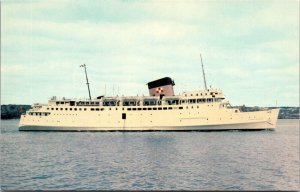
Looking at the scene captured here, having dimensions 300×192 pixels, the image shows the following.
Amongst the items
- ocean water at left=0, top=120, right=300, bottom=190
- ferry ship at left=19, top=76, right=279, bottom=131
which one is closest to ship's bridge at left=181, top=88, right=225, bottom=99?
ferry ship at left=19, top=76, right=279, bottom=131

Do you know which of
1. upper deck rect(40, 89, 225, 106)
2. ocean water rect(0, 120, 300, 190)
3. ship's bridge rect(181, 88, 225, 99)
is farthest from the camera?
upper deck rect(40, 89, 225, 106)

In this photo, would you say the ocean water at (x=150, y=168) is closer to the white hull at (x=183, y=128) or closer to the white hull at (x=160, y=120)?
the white hull at (x=160, y=120)

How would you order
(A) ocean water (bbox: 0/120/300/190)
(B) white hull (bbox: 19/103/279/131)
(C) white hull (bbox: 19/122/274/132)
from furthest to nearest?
1. (C) white hull (bbox: 19/122/274/132)
2. (B) white hull (bbox: 19/103/279/131)
3. (A) ocean water (bbox: 0/120/300/190)

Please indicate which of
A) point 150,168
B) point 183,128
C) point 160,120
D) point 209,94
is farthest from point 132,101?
point 150,168

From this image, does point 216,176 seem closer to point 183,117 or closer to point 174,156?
point 174,156

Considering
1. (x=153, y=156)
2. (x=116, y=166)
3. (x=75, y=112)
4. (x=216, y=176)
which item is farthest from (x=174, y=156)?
(x=75, y=112)

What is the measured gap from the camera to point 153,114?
49438mm

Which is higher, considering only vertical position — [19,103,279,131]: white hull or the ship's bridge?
the ship's bridge

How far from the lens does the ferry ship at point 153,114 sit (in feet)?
156

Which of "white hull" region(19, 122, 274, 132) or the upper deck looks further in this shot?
the upper deck

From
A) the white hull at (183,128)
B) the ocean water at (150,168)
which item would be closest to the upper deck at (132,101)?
the white hull at (183,128)

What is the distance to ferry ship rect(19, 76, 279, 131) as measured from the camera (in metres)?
47.6

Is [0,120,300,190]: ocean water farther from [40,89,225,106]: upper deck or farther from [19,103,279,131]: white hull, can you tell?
[40,89,225,106]: upper deck

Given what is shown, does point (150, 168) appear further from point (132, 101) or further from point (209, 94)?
point (132, 101)
